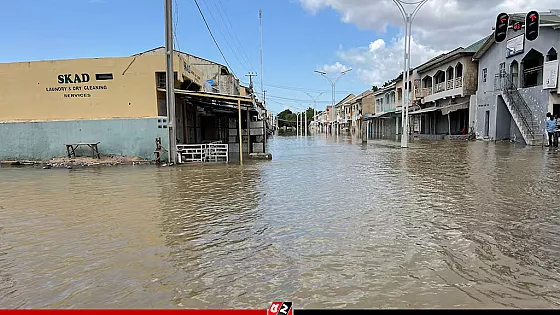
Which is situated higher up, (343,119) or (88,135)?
(343,119)

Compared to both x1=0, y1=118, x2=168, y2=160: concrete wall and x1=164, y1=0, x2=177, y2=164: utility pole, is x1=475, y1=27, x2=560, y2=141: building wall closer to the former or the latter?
x1=164, y1=0, x2=177, y2=164: utility pole

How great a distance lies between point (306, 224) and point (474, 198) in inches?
150

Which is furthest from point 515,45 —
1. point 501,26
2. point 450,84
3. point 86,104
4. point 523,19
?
point 86,104

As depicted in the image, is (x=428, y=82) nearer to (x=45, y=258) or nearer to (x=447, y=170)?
(x=447, y=170)

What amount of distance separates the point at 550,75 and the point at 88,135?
2458 cm

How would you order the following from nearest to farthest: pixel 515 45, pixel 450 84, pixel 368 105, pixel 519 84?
pixel 515 45
pixel 519 84
pixel 450 84
pixel 368 105

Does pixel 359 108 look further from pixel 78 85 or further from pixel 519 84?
pixel 78 85

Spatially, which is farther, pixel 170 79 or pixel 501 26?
pixel 170 79

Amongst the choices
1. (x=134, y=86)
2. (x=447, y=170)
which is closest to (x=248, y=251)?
(x=447, y=170)

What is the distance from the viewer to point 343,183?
985 cm

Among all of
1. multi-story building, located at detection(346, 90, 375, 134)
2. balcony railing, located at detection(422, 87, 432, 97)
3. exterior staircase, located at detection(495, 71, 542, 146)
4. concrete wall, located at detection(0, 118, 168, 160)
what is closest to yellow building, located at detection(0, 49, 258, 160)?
concrete wall, located at detection(0, 118, 168, 160)

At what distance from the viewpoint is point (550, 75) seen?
2189 centimetres

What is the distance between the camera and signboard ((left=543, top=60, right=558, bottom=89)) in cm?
2153

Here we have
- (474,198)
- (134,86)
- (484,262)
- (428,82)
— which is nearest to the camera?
(484,262)
